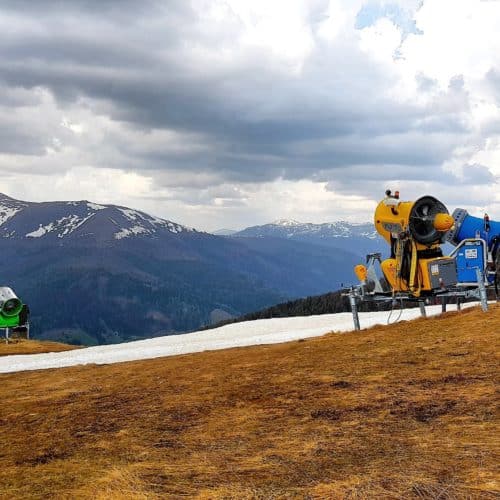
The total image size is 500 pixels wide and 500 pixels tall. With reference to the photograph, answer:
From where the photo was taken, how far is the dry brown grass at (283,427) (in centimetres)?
698

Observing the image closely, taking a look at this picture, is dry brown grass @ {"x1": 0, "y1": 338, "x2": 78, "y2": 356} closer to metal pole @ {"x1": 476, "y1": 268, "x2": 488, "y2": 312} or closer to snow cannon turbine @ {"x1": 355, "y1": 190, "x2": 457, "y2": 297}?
snow cannon turbine @ {"x1": 355, "y1": 190, "x2": 457, "y2": 297}

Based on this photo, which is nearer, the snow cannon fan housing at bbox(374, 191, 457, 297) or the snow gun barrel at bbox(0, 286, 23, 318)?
the snow cannon fan housing at bbox(374, 191, 457, 297)

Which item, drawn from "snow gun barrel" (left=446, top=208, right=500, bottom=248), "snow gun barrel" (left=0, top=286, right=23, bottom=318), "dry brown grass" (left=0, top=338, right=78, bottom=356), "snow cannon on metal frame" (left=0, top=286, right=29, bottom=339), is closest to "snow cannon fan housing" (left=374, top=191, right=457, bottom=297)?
"snow gun barrel" (left=446, top=208, right=500, bottom=248)

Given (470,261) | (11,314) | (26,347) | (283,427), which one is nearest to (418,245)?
(470,261)

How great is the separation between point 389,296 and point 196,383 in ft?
34.1

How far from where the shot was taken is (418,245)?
20844 mm

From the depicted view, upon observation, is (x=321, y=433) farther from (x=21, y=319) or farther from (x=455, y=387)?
(x=21, y=319)

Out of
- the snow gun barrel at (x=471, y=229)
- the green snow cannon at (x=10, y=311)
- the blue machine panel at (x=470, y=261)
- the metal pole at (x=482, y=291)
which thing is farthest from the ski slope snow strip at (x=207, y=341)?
the green snow cannon at (x=10, y=311)

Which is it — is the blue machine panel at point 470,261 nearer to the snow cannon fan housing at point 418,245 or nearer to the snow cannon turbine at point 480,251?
the snow cannon turbine at point 480,251

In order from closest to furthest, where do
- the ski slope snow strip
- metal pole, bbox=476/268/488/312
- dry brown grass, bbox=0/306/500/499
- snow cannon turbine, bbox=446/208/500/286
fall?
dry brown grass, bbox=0/306/500/499 → metal pole, bbox=476/268/488/312 → snow cannon turbine, bbox=446/208/500/286 → the ski slope snow strip

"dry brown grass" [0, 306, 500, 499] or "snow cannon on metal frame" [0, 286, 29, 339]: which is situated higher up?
"snow cannon on metal frame" [0, 286, 29, 339]

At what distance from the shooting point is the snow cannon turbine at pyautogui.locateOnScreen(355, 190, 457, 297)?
20484 millimetres

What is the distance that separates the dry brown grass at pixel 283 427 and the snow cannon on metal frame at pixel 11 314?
33.7 meters

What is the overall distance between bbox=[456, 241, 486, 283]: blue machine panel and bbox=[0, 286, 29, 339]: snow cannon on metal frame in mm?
39463
